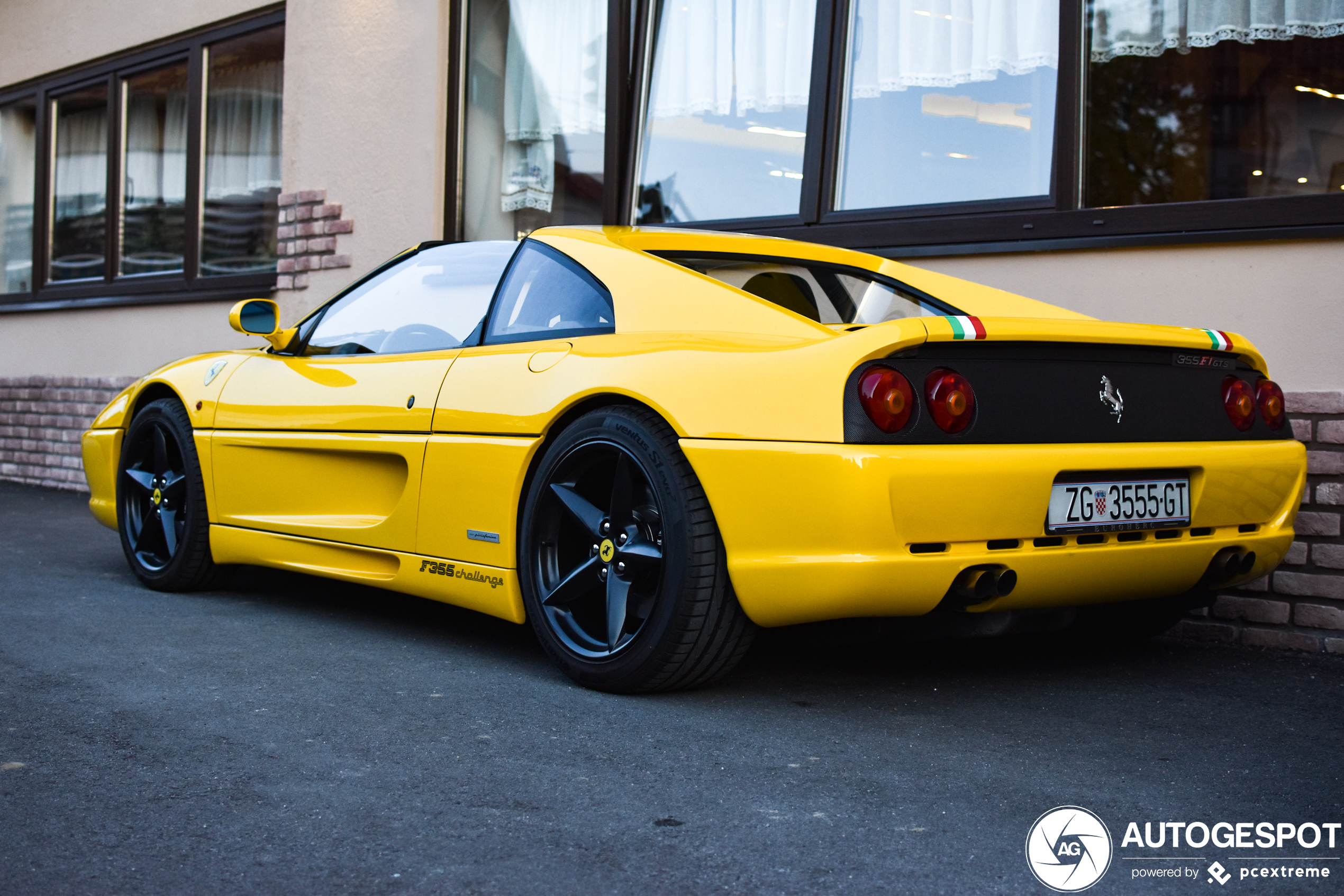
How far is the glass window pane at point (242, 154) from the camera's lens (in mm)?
8977

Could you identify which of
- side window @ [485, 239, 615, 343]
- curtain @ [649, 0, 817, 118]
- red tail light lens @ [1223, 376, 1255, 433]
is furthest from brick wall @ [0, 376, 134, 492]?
red tail light lens @ [1223, 376, 1255, 433]

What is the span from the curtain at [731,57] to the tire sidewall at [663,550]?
343 centimetres

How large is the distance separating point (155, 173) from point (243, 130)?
111cm

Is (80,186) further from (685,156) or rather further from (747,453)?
(747,453)

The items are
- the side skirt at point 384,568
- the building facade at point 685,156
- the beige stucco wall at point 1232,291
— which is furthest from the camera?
the building facade at point 685,156

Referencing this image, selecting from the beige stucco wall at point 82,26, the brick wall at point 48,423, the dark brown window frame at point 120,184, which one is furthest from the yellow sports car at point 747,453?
→ the brick wall at point 48,423

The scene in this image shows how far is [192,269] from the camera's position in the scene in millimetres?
9273

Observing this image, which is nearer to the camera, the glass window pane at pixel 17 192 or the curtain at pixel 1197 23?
the curtain at pixel 1197 23

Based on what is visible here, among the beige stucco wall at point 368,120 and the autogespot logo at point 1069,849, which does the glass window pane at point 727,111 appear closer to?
the beige stucco wall at point 368,120

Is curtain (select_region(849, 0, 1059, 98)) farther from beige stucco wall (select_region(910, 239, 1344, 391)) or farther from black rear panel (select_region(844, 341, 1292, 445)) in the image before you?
black rear panel (select_region(844, 341, 1292, 445))

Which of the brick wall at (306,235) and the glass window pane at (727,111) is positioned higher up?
the glass window pane at (727,111)

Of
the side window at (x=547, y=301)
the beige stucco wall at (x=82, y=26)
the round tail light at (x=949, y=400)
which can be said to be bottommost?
the round tail light at (x=949, y=400)

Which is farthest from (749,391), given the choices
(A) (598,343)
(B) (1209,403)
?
(B) (1209,403)

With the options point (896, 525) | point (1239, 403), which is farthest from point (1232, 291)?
point (896, 525)
